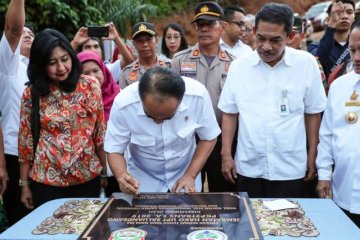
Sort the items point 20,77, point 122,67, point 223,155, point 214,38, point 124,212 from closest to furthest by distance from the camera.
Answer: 1. point 124,212
2. point 223,155
3. point 20,77
4. point 214,38
5. point 122,67

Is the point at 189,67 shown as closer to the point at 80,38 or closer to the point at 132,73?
the point at 132,73

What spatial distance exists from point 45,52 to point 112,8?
8.23m

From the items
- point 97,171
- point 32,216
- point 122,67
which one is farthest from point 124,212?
point 122,67

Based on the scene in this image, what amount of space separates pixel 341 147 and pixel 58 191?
5.12 ft

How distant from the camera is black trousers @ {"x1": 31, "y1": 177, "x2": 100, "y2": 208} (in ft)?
8.02

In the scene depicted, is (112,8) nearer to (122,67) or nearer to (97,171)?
(122,67)

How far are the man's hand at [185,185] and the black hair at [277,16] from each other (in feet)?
3.21

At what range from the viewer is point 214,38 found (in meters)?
3.39

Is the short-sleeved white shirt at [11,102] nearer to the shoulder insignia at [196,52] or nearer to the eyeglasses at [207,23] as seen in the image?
the shoulder insignia at [196,52]

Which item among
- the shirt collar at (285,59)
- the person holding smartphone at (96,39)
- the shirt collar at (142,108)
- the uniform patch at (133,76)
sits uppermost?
the person holding smartphone at (96,39)

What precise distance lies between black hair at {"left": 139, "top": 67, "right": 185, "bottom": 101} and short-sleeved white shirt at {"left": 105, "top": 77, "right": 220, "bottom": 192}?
29 cm

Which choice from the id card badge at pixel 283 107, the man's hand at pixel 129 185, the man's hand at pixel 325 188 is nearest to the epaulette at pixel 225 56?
the id card badge at pixel 283 107

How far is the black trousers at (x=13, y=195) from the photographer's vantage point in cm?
291

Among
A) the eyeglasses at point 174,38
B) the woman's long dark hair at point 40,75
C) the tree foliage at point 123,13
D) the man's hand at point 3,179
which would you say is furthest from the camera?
the tree foliage at point 123,13
